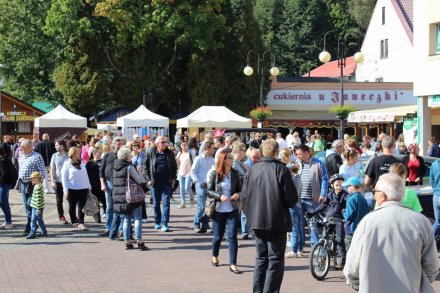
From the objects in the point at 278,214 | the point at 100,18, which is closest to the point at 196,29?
the point at 100,18

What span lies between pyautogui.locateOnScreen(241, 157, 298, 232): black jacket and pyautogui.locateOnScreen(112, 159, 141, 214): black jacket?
4006 mm

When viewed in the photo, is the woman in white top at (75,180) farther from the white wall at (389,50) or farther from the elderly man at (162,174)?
the white wall at (389,50)

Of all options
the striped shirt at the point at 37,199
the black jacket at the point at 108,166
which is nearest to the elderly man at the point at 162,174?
the black jacket at the point at 108,166

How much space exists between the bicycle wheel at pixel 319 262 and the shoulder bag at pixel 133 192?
3.37 m

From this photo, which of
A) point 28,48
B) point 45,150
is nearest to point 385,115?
point 45,150

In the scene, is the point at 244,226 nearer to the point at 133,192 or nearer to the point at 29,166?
the point at 133,192

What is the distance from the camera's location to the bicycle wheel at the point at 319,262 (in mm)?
9594

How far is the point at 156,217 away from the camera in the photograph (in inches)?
583

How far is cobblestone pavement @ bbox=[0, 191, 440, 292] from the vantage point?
9.21m

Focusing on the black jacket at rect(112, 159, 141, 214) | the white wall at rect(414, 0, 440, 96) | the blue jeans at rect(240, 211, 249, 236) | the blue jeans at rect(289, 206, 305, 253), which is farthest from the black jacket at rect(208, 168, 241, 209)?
the white wall at rect(414, 0, 440, 96)

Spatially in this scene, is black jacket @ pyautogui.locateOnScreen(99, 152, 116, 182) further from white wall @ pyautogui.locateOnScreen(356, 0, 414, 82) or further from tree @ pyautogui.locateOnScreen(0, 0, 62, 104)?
white wall @ pyautogui.locateOnScreen(356, 0, 414, 82)

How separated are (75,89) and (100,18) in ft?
14.6

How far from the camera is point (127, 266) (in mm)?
10641

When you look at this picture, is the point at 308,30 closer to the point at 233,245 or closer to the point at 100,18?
the point at 100,18
